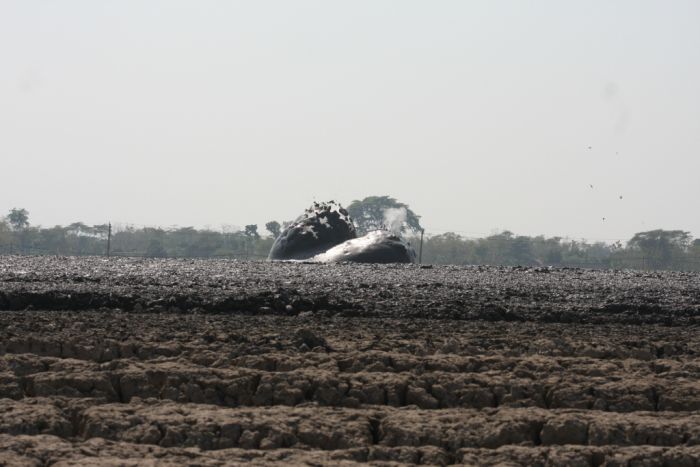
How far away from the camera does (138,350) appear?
11.8 m

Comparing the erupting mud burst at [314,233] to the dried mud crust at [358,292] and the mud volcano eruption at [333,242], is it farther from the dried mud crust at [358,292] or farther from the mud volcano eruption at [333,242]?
the dried mud crust at [358,292]

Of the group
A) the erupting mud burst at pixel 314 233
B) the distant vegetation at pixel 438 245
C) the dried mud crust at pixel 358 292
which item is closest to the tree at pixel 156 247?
the distant vegetation at pixel 438 245

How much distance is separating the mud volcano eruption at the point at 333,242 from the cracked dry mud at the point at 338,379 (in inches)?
421

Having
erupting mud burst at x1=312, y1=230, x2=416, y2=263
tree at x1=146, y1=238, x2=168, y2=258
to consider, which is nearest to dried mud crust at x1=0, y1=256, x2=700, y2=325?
erupting mud burst at x1=312, y1=230, x2=416, y2=263

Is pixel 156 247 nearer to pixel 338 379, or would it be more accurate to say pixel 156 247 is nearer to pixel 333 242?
pixel 333 242

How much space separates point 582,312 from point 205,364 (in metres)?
7.25

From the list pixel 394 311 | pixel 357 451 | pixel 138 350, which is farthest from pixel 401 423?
pixel 394 311

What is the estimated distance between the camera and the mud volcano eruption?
2867 centimetres

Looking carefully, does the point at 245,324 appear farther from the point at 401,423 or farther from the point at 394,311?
the point at 401,423

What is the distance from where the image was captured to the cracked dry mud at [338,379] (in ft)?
28.2

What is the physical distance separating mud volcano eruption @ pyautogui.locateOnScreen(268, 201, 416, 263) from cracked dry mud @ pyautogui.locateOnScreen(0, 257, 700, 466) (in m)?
10.7

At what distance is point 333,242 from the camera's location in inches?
1183

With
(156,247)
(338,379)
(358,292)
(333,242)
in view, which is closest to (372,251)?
(333,242)

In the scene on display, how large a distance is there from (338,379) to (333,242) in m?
19.7
